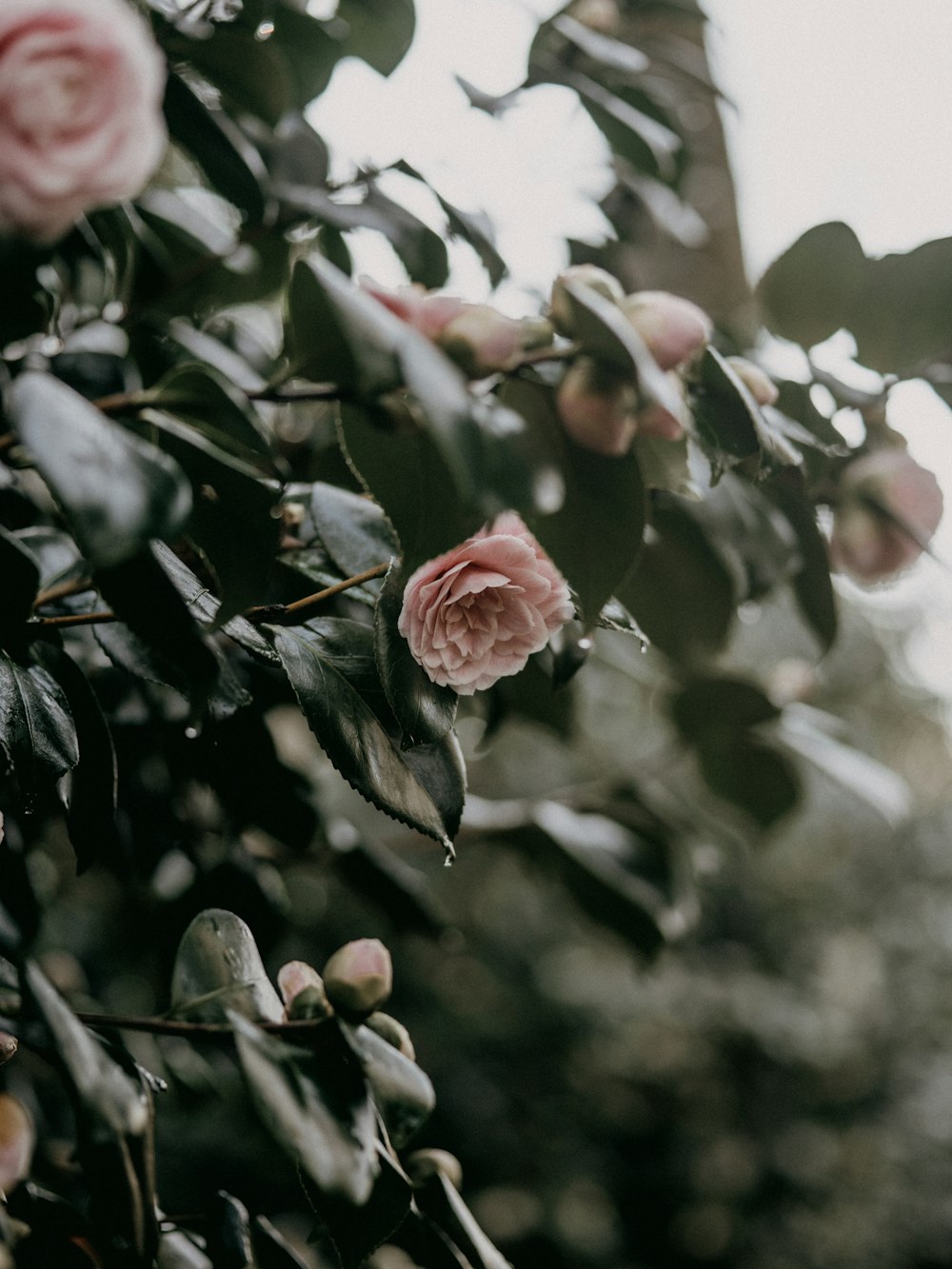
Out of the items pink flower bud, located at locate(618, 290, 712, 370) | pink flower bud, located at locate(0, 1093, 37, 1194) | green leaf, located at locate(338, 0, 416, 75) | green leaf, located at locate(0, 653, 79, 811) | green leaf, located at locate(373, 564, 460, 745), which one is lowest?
pink flower bud, located at locate(0, 1093, 37, 1194)

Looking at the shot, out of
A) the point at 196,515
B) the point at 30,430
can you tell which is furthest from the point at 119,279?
the point at 30,430

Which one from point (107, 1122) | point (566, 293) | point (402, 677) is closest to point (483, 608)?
point (402, 677)

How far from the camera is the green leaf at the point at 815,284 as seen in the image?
2.57 ft

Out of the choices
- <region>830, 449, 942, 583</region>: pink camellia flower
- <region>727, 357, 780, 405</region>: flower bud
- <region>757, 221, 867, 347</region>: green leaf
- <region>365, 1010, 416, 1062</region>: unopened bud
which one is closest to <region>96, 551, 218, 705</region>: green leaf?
<region>365, 1010, 416, 1062</region>: unopened bud

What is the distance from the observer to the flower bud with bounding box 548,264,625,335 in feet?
1.67

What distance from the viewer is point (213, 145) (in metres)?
0.72

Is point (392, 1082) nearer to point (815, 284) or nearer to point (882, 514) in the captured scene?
point (882, 514)

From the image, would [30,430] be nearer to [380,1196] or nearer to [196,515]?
[196,515]

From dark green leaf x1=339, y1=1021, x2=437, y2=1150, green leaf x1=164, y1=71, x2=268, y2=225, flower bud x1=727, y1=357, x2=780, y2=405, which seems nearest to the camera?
dark green leaf x1=339, y1=1021, x2=437, y2=1150

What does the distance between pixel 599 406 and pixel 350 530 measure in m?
0.17

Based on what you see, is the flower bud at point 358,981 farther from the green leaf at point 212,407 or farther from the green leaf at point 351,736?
the green leaf at point 212,407

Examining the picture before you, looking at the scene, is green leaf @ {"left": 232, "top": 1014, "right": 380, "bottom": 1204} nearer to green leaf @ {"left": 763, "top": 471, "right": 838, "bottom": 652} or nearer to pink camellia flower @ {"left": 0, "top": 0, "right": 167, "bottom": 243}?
pink camellia flower @ {"left": 0, "top": 0, "right": 167, "bottom": 243}

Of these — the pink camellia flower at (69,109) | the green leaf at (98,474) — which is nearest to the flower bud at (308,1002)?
the green leaf at (98,474)

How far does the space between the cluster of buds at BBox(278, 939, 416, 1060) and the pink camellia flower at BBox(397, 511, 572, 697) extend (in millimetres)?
136
